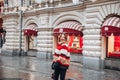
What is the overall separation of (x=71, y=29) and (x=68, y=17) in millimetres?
1646

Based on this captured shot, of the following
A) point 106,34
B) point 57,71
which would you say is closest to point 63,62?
point 57,71

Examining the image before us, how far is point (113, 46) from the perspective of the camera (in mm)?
20609

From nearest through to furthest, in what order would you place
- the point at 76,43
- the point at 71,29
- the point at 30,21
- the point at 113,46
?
the point at 113,46 < the point at 71,29 < the point at 76,43 < the point at 30,21

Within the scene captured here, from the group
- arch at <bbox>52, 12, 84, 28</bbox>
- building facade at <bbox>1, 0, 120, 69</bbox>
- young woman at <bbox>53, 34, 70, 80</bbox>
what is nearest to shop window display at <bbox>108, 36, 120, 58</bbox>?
building facade at <bbox>1, 0, 120, 69</bbox>

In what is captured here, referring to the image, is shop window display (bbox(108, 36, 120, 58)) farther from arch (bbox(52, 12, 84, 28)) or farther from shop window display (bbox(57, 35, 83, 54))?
shop window display (bbox(57, 35, 83, 54))

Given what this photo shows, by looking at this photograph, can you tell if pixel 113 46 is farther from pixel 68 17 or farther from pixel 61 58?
pixel 61 58

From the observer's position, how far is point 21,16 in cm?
3209

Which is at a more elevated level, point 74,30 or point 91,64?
point 74,30

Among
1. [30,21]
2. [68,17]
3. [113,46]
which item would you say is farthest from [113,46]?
[30,21]

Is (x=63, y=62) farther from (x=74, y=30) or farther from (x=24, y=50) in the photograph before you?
(x=24, y=50)

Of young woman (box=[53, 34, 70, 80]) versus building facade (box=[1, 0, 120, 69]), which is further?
building facade (box=[1, 0, 120, 69])

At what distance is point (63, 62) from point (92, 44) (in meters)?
10.2

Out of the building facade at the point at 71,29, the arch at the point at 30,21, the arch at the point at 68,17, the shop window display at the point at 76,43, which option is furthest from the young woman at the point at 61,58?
the arch at the point at 30,21

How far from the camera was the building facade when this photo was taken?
65.3ft
